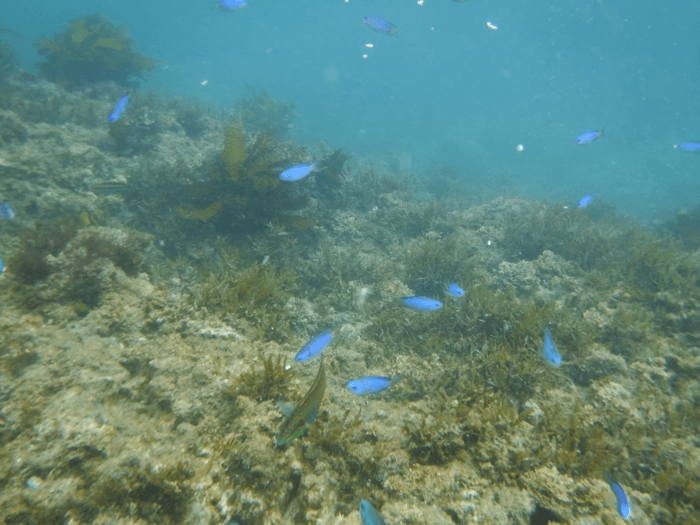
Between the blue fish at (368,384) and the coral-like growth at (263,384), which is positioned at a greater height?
the coral-like growth at (263,384)

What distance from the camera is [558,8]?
63688 mm

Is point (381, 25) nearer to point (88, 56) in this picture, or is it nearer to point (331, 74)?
point (88, 56)

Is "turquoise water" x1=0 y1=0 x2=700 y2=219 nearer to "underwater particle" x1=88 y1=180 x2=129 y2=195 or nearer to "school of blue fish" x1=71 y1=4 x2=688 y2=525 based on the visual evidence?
"underwater particle" x1=88 y1=180 x2=129 y2=195

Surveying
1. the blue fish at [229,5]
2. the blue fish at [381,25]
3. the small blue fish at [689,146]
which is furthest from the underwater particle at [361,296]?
the small blue fish at [689,146]

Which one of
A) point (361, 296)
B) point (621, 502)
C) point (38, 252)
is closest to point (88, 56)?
point (38, 252)

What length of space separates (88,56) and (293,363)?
15774 millimetres

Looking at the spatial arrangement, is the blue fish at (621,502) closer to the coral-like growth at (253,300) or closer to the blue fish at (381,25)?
the coral-like growth at (253,300)

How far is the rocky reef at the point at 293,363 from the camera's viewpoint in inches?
71.9

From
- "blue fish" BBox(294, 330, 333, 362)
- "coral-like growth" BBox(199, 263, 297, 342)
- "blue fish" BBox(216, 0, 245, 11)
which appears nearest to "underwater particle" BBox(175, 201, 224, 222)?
"coral-like growth" BBox(199, 263, 297, 342)

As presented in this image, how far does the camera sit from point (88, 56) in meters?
11.6

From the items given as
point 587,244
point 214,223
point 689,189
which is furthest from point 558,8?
point 214,223

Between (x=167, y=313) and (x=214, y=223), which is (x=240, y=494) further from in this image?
(x=214, y=223)

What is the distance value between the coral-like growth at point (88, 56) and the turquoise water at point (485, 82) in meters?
1.86

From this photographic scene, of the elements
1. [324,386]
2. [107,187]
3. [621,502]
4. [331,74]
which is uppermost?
[324,386]
